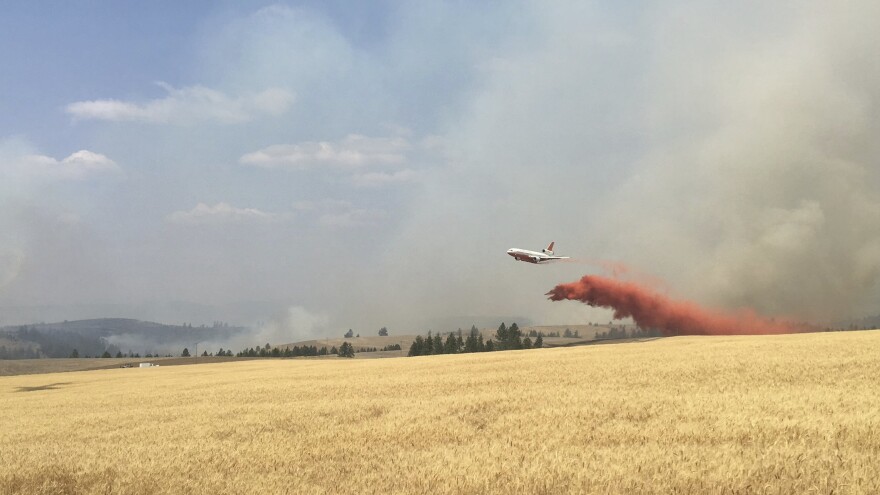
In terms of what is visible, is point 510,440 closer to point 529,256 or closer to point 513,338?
point 529,256

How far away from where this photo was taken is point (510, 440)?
14359 mm

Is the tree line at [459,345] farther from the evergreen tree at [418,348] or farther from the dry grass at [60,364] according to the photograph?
the dry grass at [60,364]

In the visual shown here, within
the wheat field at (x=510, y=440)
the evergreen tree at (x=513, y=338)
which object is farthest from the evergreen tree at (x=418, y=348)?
the wheat field at (x=510, y=440)

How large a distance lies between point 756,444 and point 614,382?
41.7ft

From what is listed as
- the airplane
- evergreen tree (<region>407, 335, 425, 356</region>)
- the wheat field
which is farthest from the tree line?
the wheat field

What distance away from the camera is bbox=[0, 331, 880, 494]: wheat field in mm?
10617

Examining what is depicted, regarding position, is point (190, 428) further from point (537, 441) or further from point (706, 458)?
point (706, 458)

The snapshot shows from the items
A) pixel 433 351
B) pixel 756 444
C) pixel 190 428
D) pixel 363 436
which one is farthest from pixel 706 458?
pixel 433 351

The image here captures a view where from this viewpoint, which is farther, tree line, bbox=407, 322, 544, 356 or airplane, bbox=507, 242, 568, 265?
tree line, bbox=407, 322, 544, 356

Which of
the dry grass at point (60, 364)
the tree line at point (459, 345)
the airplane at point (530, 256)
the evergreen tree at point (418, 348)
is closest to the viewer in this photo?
the airplane at point (530, 256)

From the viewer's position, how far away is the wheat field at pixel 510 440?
34.8 ft

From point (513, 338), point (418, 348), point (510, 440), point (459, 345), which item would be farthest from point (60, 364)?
point (510, 440)

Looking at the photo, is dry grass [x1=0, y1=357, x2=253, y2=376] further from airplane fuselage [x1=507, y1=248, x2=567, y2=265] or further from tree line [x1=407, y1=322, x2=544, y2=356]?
airplane fuselage [x1=507, y1=248, x2=567, y2=265]

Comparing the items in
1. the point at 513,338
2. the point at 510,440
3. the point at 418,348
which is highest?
the point at 510,440
